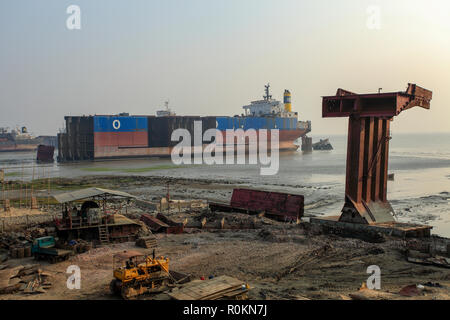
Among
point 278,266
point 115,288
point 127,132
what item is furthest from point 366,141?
point 127,132

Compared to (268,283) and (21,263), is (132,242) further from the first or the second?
(268,283)

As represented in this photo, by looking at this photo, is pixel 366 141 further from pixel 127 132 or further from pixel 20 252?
pixel 127 132

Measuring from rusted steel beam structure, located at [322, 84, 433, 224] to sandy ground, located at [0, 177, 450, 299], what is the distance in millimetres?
1653

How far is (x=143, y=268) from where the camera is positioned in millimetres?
9812

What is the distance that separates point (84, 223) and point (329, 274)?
30.9ft

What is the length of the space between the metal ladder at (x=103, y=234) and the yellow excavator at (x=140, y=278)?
17.9ft

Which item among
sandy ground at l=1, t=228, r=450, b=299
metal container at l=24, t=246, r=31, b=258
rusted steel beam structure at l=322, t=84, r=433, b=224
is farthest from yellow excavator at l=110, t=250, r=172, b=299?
rusted steel beam structure at l=322, t=84, r=433, b=224

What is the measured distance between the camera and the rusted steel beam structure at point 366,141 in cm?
1535

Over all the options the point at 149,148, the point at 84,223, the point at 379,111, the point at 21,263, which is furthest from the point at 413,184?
the point at 149,148

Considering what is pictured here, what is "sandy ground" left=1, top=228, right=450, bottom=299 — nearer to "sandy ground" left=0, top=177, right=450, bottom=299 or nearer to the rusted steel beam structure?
"sandy ground" left=0, top=177, right=450, bottom=299

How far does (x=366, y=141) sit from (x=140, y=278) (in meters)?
10.7

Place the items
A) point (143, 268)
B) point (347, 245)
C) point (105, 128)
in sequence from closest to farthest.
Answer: point (143, 268) → point (347, 245) → point (105, 128)

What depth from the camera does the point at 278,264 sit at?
12.6 metres
